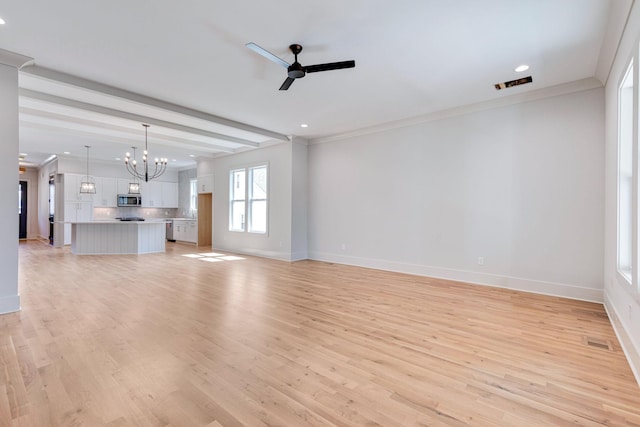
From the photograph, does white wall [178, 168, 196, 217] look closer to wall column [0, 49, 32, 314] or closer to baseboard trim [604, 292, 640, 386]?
wall column [0, 49, 32, 314]

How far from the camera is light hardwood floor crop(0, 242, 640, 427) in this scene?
175cm

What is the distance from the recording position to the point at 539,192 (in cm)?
437

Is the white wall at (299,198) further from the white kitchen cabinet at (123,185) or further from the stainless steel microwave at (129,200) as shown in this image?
the white kitchen cabinet at (123,185)

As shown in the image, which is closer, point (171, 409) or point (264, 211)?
point (171, 409)

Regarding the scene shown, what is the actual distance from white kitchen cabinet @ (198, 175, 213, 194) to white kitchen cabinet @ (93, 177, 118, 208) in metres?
3.24

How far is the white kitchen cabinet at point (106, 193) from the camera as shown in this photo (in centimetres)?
1012

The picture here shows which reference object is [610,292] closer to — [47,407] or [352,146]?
[352,146]

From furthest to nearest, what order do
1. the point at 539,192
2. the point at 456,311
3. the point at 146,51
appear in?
the point at 539,192 → the point at 456,311 → the point at 146,51

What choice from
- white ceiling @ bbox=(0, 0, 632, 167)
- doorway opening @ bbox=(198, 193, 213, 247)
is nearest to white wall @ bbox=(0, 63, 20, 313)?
white ceiling @ bbox=(0, 0, 632, 167)

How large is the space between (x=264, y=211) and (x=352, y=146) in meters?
2.84

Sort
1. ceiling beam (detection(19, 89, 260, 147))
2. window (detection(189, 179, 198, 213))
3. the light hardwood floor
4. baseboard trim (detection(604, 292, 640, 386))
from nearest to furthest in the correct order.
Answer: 1. the light hardwood floor
2. baseboard trim (detection(604, 292, 640, 386))
3. ceiling beam (detection(19, 89, 260, 147))
4. window (detection(189, 179, 198, 213))

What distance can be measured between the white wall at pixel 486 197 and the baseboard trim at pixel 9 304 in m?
5.09

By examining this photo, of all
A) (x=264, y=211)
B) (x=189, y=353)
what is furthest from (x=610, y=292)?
(x=264, y=211)

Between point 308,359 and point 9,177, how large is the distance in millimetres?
3789
